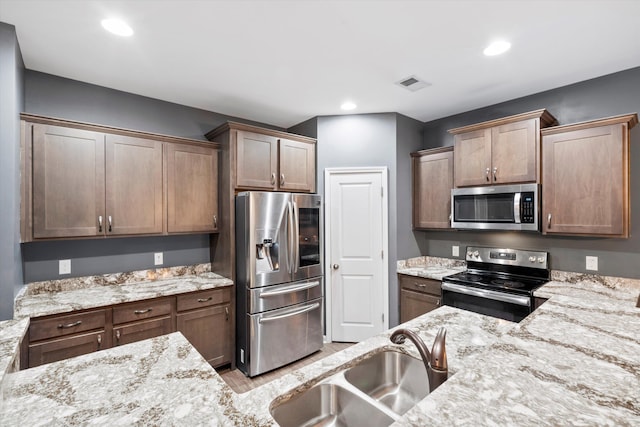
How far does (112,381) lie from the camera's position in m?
1.07

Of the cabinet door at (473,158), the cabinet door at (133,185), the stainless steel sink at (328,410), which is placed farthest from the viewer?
the cabinet door at (473,158)

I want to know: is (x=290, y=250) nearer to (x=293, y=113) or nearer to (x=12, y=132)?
(x=293, y=113)

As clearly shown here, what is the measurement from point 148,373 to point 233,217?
6.51ft

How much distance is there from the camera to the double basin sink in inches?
40.3

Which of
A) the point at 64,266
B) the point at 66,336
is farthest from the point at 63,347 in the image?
the point at 64,266

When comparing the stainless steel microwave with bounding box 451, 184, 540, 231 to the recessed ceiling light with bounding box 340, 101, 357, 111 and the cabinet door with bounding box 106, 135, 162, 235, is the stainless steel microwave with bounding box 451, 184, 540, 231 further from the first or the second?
the cabinet door with bounding box 106, 135, 162, 235

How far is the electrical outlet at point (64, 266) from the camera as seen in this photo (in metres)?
2.58

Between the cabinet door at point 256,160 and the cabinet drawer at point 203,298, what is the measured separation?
1.06 meters

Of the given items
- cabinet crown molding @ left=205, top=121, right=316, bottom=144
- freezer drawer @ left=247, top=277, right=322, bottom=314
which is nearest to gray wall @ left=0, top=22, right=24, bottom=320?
cabinet crown molding @ left=205, top=121, right=316, bottom=144

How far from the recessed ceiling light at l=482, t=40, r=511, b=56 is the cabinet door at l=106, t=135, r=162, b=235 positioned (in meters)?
2.88

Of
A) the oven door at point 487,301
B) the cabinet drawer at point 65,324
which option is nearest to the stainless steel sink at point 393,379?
the oven door at point 487,301

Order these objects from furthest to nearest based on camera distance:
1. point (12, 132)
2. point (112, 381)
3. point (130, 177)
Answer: point (130, 177) < point (12, 132) < point (112, 381)

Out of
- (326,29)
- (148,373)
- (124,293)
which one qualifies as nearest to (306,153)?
(326,29)

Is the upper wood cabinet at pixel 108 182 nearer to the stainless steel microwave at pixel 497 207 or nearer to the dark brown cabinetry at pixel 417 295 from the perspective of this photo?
the dark brown cabinetry at pixel 417 295
